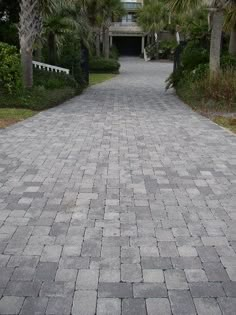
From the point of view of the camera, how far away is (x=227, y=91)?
1210 cm

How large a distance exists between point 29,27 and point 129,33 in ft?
139

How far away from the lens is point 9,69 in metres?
11.7

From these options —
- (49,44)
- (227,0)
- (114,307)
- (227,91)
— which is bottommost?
(114,307)

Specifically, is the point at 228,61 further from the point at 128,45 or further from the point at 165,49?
the point at 128,45

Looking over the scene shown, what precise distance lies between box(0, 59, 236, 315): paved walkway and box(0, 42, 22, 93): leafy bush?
13.2ft

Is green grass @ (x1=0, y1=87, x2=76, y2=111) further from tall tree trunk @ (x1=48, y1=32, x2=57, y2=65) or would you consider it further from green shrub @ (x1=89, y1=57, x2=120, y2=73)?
green shrub @ (x1=89, y1=57, x2=120, y2=73)

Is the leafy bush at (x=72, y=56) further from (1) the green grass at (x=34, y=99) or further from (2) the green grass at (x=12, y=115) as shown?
(2) the green grass at (x=12, y=115)

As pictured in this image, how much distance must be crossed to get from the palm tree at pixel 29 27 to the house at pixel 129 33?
1491 inches

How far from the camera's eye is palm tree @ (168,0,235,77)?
1260cm

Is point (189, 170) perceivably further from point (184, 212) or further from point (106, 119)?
point (106, 119)

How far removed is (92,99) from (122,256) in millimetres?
11680

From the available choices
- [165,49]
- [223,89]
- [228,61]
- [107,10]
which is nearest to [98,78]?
[107,10]

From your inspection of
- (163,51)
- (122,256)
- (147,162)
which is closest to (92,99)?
(147,162)

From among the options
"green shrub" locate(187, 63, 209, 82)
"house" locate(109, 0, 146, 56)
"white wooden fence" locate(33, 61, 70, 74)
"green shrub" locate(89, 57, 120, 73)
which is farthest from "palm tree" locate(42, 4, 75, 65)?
"house" locate(109, 0, 146, 56)
